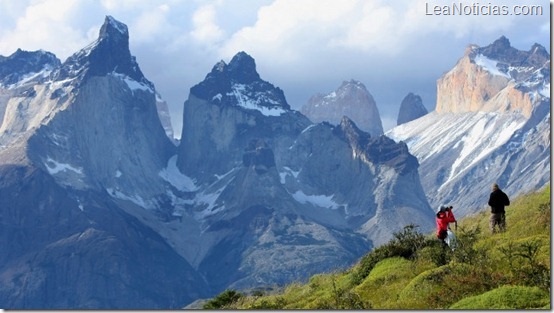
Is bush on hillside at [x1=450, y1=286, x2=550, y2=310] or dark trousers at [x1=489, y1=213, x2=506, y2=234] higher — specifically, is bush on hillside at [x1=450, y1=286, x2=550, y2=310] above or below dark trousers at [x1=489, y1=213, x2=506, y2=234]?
below

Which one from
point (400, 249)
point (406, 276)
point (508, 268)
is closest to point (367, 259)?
point (400, 249)

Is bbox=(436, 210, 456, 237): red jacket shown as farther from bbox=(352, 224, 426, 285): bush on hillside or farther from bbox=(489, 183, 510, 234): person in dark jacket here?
bbox=(489, 183, 510, 234): person in dark jacket

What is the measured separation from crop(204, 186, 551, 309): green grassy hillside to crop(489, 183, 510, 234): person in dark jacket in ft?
1.34

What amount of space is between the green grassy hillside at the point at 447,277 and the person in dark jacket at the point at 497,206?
409 mm

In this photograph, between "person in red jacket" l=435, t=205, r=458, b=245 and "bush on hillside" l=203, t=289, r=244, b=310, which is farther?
"bush on hillside" l=203, t=289, r=244, b=310

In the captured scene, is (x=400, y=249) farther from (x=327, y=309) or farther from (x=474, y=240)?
(x=327, y=309)

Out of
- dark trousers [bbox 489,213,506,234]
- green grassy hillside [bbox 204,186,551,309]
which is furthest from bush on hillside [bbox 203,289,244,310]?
dark trousers [bbox 489,213,506,234]

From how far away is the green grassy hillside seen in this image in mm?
30953

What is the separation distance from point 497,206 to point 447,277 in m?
8.11

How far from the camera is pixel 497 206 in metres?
40.7

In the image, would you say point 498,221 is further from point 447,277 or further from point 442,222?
point 447,277

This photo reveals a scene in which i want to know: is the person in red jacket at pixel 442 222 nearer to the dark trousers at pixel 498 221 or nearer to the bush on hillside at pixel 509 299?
the dark trousers at pixel 498 221

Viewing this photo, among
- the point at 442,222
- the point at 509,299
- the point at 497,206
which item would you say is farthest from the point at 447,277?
the point at 497,206

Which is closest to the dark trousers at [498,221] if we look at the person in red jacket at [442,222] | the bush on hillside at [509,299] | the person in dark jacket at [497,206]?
the person in dark jacket at [497,206]
